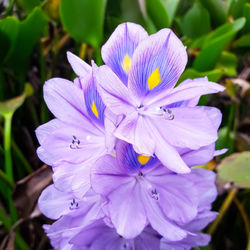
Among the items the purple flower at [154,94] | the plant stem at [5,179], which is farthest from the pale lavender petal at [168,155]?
the plant stem at [5,179]

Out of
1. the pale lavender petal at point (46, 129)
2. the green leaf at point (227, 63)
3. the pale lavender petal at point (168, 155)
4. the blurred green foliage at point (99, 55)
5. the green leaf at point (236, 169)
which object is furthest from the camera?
the green leaf at point (227, 63)

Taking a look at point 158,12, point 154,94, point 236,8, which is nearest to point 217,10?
point 236,8

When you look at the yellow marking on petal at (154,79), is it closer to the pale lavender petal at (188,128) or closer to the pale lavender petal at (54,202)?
the pale lavender petal at (188,128)

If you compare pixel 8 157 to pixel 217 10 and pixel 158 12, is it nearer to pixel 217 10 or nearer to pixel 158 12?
pixel 158 12

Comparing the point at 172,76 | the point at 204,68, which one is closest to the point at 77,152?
the point at 172,76

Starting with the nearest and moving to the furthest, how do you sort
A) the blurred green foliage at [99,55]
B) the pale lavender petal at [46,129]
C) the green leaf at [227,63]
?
the pale lavender petal at [46,129] → the blurred green foliage at [99,55] → the green leaf at [227,63]

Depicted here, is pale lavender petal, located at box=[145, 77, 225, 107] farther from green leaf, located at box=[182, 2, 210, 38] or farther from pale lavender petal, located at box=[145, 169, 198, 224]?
green leaf, located at box=[182, 2, 210, 38]
